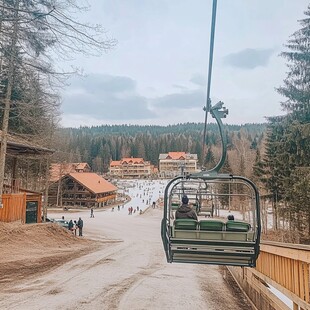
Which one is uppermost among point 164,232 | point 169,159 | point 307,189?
point 169,159

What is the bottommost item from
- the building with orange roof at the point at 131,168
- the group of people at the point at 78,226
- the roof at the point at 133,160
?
the group of people at the point at 78,226

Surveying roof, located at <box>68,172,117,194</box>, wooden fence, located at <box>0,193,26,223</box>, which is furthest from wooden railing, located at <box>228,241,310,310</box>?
roof, located at <box>68,172,117,194</box>

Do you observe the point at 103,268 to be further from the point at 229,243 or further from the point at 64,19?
the point at 64,19

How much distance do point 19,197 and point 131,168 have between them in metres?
125

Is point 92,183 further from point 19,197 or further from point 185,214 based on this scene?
point 185,214

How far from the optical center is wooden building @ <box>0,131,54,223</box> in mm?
17453

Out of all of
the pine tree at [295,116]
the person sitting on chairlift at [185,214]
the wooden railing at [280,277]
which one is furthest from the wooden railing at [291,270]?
the pine tree at [295,116]

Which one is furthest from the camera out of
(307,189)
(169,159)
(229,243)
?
(169,159)

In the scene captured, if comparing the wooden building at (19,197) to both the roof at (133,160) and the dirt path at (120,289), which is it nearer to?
the dirt path at (120,289)

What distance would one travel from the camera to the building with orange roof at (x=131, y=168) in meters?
141

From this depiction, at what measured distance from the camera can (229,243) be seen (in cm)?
605

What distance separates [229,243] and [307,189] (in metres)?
13.6

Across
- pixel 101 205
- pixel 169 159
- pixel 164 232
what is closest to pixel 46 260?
pixel 164 232

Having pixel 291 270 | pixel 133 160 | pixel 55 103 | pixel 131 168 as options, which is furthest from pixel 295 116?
pixel 133 160
